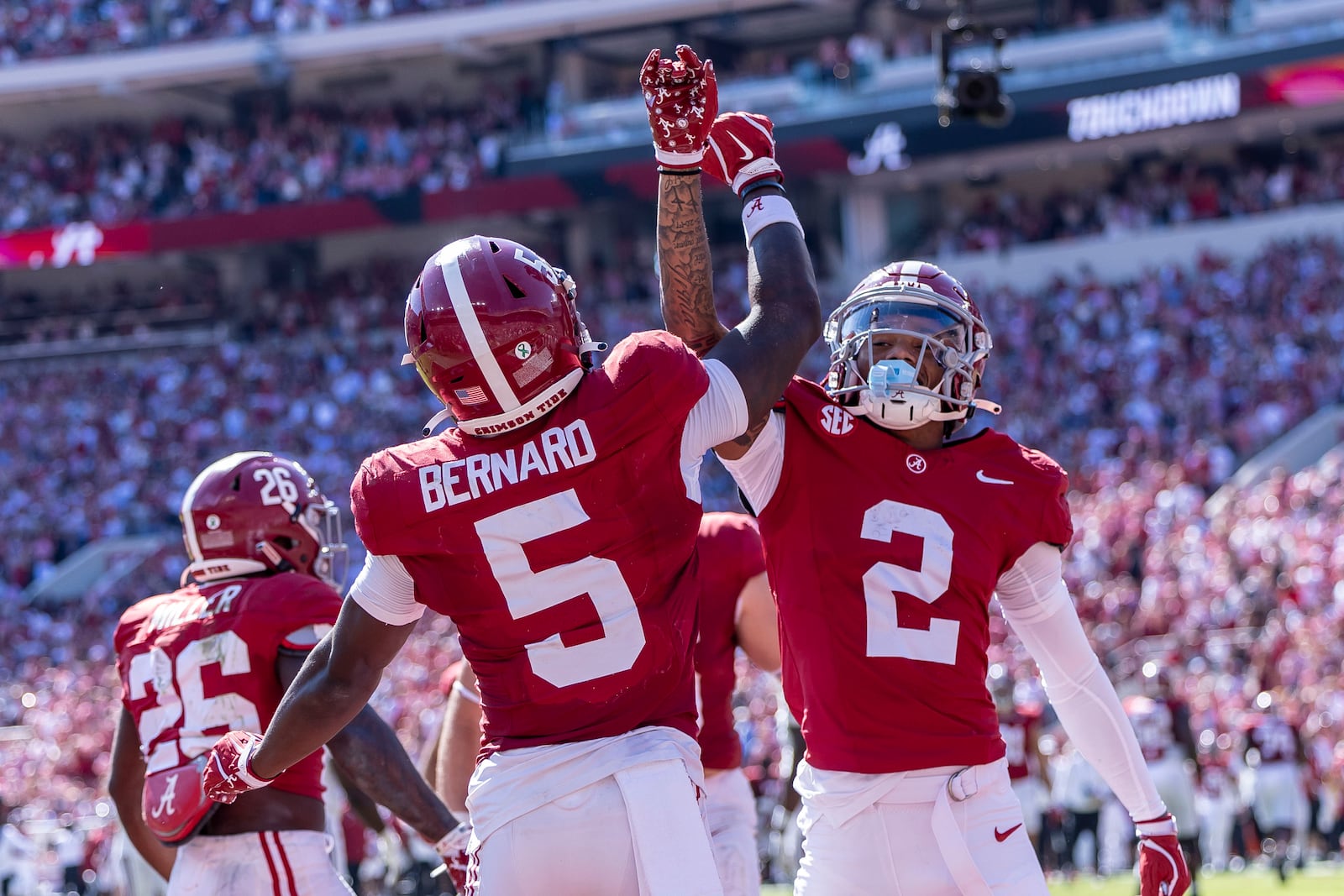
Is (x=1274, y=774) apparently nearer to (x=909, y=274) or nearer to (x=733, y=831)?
(x=733, y=831)

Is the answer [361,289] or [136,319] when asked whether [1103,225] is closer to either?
[361,289]

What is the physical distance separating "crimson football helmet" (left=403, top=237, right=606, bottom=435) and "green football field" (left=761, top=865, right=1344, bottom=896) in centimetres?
791

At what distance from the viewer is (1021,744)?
11320mm

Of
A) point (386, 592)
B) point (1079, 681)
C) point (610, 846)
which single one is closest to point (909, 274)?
point (1079, 681)

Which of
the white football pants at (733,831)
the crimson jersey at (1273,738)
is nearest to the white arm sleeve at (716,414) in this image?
the white football pants at (733,831)

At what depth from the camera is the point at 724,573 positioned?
5.12 m

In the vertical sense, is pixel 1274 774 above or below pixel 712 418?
below

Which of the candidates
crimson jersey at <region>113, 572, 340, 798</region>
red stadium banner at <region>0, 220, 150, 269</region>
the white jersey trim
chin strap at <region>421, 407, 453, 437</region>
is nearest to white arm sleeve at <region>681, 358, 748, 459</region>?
the white jersey trim

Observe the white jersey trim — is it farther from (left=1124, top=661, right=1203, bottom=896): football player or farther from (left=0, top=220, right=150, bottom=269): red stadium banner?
(left=0, top=220, right=150, bottom=269): red stadium banner

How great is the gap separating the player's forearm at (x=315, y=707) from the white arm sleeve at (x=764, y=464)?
86cm

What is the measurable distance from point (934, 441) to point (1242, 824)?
10.3 metres

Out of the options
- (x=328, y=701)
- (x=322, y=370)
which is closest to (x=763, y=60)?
(x=322, y=370)

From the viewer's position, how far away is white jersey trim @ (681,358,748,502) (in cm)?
293

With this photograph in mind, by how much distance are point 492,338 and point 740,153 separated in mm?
937
